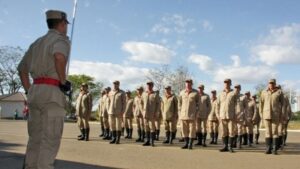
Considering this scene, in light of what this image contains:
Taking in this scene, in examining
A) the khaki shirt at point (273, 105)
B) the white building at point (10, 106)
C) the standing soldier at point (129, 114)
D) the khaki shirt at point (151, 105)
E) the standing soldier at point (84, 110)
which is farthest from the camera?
the white building at point (10, 106)

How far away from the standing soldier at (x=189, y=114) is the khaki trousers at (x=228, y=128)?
3.05 ft

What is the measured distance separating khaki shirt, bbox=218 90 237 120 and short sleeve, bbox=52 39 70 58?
9749 mm

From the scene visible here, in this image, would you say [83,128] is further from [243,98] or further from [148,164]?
[148,164]

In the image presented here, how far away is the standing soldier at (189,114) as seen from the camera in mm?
15151

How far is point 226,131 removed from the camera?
14.8 metres

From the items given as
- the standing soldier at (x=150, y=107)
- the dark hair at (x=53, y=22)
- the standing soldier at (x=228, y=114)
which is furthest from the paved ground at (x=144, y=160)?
the dark hair at (x=53, y=22)

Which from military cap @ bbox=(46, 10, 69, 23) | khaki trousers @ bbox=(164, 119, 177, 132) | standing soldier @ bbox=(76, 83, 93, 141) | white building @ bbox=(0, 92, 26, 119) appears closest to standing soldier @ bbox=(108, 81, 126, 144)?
standing soldier @ bbox=(76, 83, 93, 141)

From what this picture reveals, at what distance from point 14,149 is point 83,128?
16.3 ft

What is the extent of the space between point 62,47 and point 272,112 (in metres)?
9.78

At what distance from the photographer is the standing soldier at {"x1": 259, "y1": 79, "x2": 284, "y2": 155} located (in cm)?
1399

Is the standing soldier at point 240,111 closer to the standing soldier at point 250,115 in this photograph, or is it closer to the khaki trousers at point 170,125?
the standing soldier at point 250,115

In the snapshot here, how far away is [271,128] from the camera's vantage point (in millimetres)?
14203

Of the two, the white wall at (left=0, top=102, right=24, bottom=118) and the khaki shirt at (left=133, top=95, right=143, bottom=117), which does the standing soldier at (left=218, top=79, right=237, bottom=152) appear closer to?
the khaki shirt at (left=133, top=95, right=143, bottom=117)

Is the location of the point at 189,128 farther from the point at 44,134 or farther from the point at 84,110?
the point at 44,134
